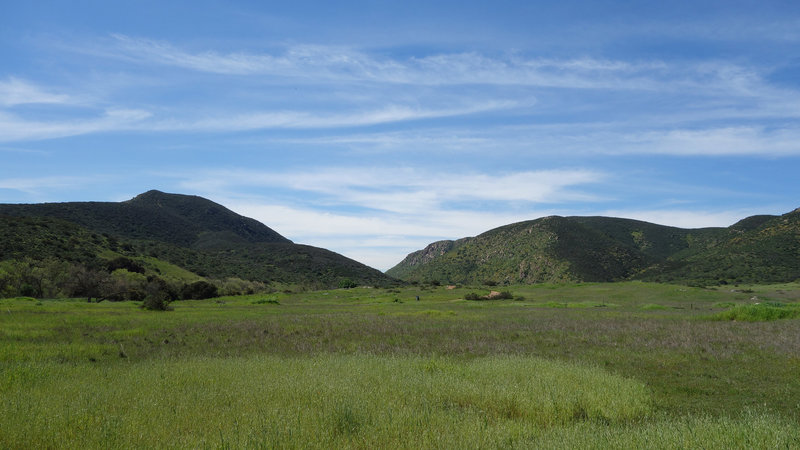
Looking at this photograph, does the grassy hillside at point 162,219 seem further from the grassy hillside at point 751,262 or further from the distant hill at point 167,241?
the grassy hillside at point 751,262

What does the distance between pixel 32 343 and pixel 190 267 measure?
205ft

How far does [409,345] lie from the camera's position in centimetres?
1775

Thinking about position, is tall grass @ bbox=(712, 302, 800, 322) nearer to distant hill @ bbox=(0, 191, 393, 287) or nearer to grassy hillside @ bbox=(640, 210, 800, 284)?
grassy hillside @ bbox=(640, 210, 800, 284)

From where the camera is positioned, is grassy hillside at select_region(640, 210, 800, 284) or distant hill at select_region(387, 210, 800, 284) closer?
grassy hillside at select_region(640, 210, 800, 284)

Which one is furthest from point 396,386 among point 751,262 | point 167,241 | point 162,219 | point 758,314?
point 162,219

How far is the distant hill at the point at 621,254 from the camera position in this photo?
7962cm

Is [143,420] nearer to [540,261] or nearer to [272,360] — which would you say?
[272,360]

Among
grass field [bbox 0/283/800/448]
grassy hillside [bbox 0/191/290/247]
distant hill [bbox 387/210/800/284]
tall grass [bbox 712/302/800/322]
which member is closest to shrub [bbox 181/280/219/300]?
grass field [bbox 0/283/800/448]

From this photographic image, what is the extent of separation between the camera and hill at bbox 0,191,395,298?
179 feet

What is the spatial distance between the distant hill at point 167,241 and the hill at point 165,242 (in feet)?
0.26

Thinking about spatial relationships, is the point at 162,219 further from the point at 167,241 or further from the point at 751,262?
the point at 751,262

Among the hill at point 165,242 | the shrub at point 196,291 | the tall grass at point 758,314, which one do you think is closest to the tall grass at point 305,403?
the tall grass at point 758,314

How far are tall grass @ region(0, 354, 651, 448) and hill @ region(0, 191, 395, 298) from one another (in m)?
47.1

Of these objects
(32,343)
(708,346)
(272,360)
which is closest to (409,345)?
(272,360)
